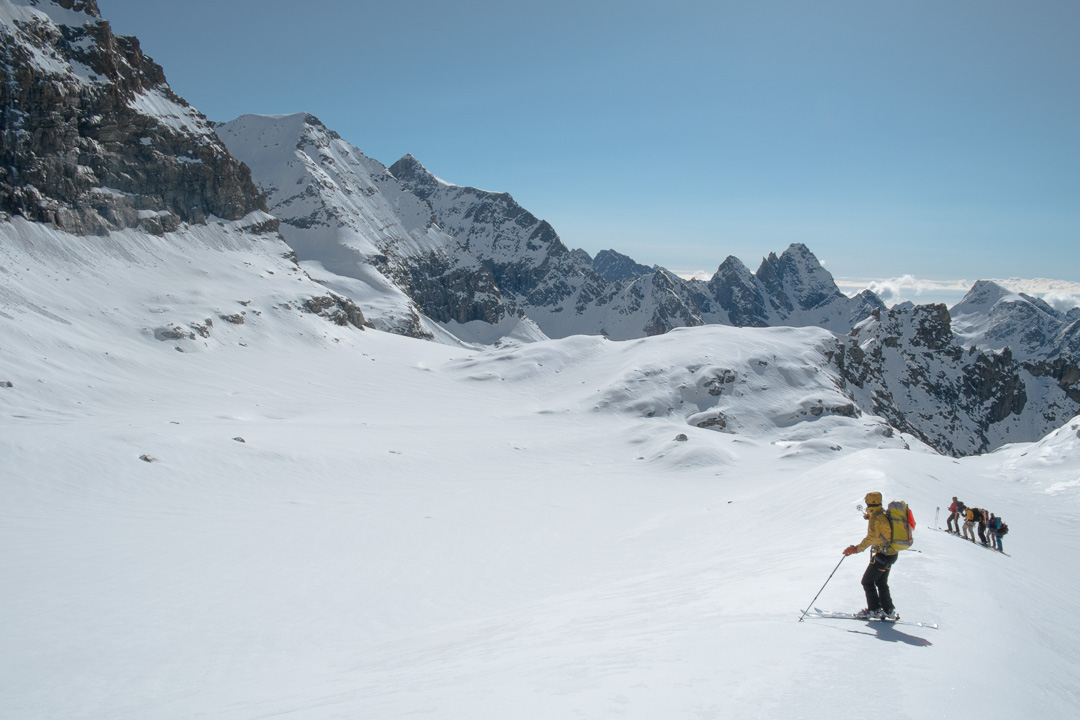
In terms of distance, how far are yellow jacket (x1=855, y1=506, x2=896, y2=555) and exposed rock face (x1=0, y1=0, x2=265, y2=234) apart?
8453cm

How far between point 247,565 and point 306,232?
171415mm

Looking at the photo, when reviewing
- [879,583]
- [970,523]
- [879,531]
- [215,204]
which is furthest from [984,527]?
[215,204]

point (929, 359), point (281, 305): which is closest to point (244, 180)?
point (281, 305)

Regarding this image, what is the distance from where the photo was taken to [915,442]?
63.6 metres

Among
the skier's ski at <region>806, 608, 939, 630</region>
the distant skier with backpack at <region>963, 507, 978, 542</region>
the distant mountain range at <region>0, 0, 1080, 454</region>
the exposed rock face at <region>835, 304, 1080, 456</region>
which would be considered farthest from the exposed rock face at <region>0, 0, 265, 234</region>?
the exposed rock face at <region>835, 304, 1080, 456</region>

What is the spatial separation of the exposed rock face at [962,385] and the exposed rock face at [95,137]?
165 meters

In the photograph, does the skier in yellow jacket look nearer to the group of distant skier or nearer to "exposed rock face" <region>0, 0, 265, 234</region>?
the group of distant skier

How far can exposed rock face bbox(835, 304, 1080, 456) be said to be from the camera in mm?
163125

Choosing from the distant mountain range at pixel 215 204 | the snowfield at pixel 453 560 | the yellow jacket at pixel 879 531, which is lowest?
the snowfield at pixel 453 560

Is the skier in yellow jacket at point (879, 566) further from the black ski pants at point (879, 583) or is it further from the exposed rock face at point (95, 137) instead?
the exposed rock face at point (95, 137)

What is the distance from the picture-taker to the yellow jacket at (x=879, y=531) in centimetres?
827

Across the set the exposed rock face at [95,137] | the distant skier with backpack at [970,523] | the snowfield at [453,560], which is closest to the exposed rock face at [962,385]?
the snowfield at [453,560]

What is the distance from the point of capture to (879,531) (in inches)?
328

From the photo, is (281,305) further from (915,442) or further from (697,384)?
(915,442)
